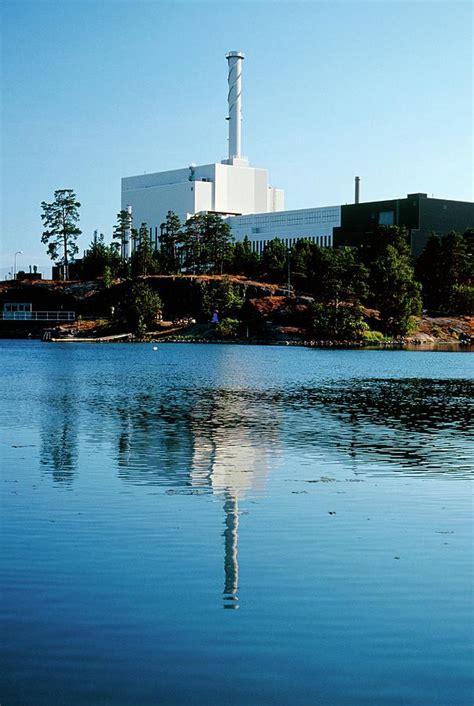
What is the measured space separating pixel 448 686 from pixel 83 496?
466 inches

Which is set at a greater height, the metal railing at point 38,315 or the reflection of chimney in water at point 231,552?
the metal railing at point 38,315

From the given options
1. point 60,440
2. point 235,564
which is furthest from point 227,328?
point 235,564

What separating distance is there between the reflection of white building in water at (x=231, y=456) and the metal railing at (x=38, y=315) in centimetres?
13233

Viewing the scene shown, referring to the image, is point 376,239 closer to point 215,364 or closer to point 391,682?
point 215,364

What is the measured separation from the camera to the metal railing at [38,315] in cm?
17262

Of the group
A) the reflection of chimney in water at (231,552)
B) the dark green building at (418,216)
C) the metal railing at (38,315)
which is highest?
the dark green building at (418,216)

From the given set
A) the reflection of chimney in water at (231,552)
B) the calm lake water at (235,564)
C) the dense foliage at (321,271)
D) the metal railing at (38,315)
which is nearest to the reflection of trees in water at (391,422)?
the calm lake water at (235,564)

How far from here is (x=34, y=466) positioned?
24531 millimetres

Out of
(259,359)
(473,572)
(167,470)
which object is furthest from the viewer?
(259,359)

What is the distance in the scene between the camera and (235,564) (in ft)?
47.3

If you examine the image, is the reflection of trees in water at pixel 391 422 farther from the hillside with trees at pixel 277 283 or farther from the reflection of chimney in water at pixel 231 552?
the hillside with trees at pixel 277 283

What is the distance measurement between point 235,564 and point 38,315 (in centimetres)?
16595

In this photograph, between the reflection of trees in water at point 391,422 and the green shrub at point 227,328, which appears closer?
the reflection of trees in water at point 391,422

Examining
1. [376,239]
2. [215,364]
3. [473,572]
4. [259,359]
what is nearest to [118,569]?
[473,572]
